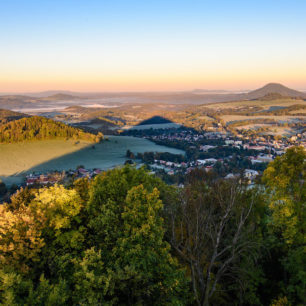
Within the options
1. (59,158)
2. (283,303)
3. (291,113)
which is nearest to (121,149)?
(59,158)

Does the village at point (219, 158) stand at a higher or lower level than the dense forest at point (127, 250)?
lower

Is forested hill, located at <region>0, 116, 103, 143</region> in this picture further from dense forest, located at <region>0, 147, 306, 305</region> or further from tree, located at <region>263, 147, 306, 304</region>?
tree, located at <region>263, 147, 306, 304</region>

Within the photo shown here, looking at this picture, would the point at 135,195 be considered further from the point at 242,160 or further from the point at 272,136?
the point at 272,136

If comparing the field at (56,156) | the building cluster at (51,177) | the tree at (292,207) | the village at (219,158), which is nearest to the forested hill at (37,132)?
the field at (56,156)

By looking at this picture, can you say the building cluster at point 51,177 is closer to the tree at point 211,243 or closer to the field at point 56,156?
the field at point 56,156

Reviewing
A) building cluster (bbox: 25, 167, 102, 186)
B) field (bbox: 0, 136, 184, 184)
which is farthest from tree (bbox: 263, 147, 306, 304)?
field (bbox: 0, 136, 184, 184)

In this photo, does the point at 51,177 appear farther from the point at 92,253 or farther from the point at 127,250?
the point at 127,250
